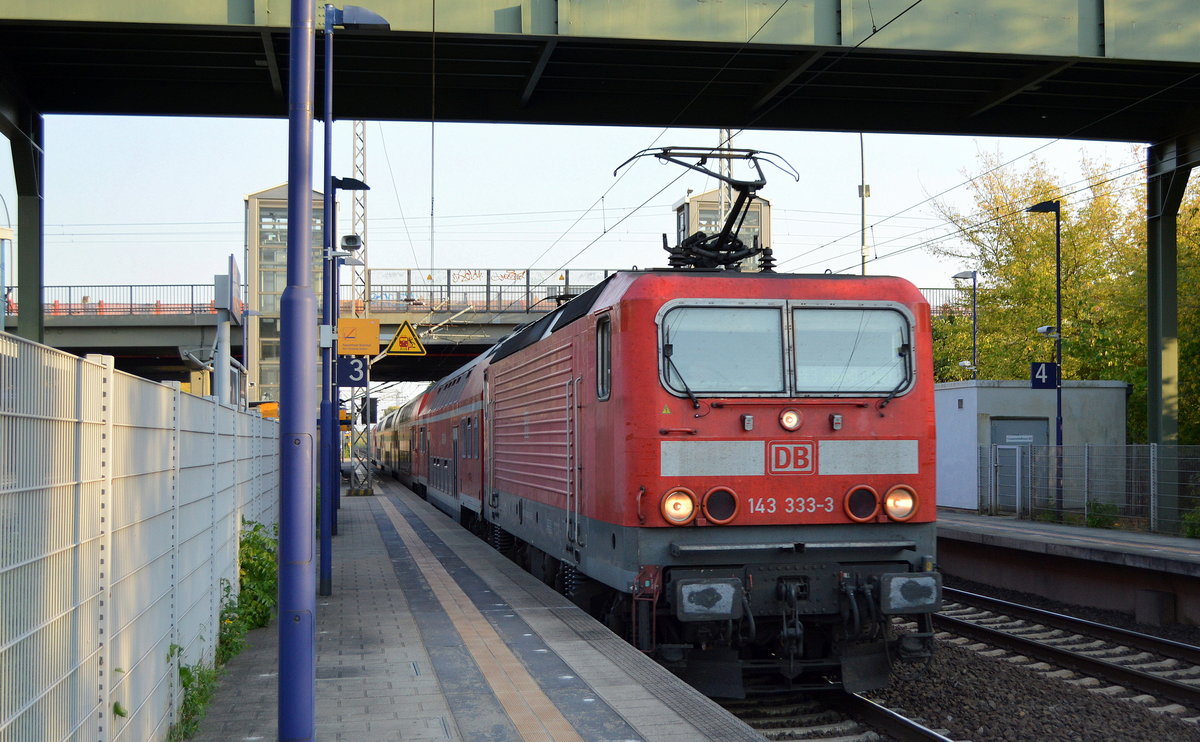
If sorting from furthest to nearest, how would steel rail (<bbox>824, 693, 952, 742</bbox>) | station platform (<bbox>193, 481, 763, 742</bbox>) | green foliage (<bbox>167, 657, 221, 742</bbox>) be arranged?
steel rail (<bbox>824, 693, 952, 742</bbox>), station platform (<bbox>193, 481, 763, 742</bbox>), green foliage (<bbox>167, 657, 221, 742</bbox>)

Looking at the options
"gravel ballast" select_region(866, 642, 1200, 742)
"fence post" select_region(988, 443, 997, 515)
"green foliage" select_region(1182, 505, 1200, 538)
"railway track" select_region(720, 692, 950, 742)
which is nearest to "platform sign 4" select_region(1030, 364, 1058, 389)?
"fence post" select_region(988, 443, 997, 515)

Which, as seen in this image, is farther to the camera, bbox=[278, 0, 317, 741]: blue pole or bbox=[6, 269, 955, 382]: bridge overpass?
bbox=[6, 269, 955, 382]: bridge overpass

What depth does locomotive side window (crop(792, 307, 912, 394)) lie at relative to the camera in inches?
346

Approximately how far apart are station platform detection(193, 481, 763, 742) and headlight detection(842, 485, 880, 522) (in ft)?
6.17

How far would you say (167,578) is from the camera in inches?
239

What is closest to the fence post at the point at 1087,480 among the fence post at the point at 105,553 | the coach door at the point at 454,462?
the coach door at the point at 454,462

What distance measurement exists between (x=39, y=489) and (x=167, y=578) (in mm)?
2575

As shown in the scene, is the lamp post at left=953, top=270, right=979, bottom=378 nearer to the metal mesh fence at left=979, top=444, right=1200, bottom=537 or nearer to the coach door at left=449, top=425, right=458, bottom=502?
the metal mesh fence at left=979, top=444, right=1200, bottom=537

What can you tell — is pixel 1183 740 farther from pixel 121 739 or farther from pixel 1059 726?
pixel 121 739

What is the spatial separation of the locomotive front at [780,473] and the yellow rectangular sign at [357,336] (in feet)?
26.0

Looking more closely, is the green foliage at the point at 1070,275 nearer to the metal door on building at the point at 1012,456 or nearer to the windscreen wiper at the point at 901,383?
the metal door on building at the point at 1012,456

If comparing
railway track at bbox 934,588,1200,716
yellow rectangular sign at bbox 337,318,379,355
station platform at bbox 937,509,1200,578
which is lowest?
railway track at bbox 934,588,1200,716

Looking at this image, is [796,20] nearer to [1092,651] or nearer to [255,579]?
[1092,651]

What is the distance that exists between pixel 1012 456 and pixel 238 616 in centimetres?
1673
